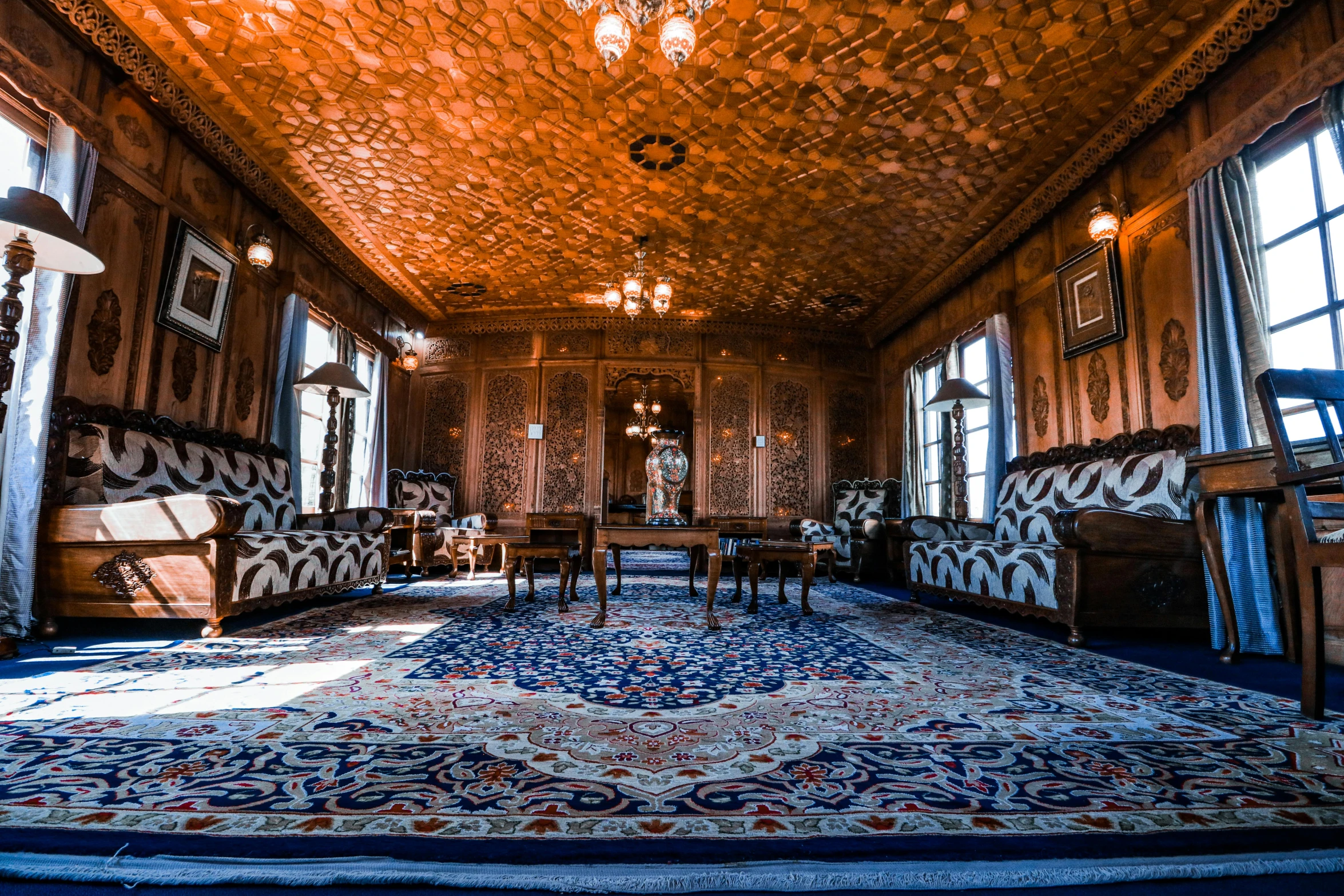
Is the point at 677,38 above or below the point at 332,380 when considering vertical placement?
above

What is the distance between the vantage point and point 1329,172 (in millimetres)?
3170

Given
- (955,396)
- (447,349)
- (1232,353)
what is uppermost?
(447,349)

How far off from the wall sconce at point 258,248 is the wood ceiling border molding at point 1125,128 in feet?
20.8

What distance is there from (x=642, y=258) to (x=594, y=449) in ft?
8.86

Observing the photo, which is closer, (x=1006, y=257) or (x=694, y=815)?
(x=694, y=815)

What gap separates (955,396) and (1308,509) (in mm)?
3767

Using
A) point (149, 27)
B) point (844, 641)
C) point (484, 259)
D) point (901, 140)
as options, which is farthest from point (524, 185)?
point (844, 641)

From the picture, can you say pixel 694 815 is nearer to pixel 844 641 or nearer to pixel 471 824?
pixel 471 824

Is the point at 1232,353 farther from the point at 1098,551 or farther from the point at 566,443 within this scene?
the point at 566,443

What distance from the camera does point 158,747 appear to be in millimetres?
1426

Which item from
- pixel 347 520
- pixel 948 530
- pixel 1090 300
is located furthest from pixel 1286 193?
pixel 347 520

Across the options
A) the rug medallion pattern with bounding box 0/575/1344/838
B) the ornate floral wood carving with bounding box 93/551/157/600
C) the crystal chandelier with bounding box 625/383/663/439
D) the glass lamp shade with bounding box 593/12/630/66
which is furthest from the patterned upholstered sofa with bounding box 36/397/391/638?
the crystal chandelier with bounding box 625/383/663/439

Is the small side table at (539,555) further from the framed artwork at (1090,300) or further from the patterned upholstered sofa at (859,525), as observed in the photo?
the framed artwork at (1090,300)

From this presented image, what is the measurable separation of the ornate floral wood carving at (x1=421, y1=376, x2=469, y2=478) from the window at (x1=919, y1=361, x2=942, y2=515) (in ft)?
19.6
